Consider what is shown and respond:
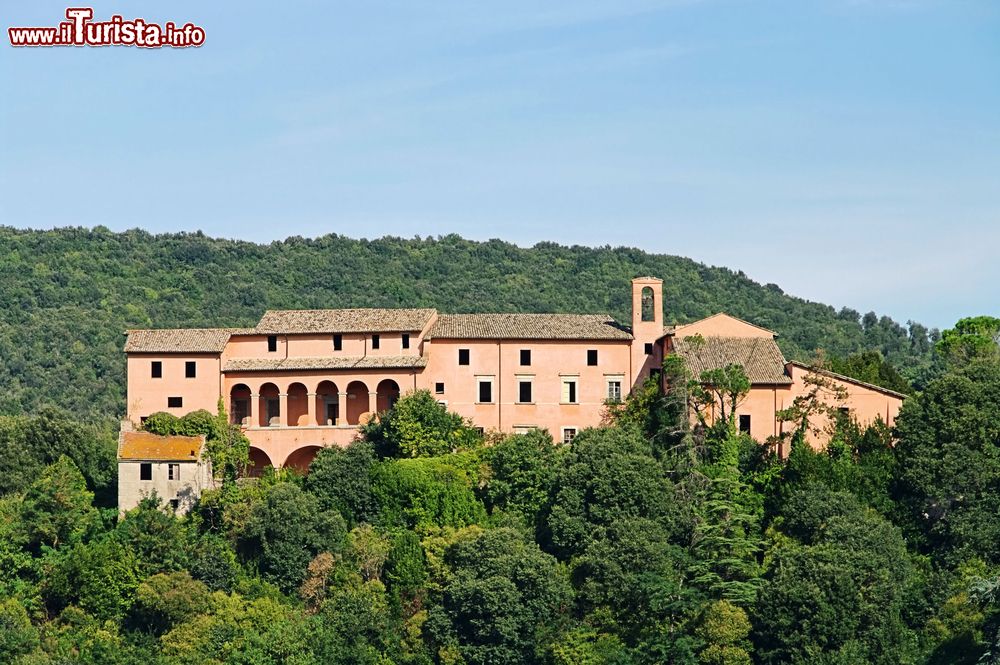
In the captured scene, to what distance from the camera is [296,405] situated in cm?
6391

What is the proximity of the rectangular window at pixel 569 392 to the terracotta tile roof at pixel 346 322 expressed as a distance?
16.4 ft

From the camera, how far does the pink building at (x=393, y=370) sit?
204ft

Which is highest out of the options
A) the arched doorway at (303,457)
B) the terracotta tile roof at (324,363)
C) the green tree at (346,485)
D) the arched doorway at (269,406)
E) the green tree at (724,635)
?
the terracotta tile roof at (324,363)

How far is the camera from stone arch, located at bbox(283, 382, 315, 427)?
63562 millimetres

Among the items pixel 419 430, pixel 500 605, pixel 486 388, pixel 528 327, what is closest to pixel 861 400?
pixel 528 327

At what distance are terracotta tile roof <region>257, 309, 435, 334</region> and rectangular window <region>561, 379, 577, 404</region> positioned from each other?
4.99 metres

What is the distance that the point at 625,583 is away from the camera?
55.7 metres

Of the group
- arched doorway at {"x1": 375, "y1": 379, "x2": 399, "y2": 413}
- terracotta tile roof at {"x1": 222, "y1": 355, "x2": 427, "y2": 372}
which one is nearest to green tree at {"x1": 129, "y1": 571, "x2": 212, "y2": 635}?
terracotta tile roof at {"x1": 222, "y1": 355, "x2": 427, "y2": 372}

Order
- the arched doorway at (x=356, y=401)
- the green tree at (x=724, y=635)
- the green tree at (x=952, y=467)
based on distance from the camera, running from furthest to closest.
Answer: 1. the arched doorway at (x=356, y=401)
2. the green tree at (x=952, y=467)
3. the green tree at (x=724, y=635)

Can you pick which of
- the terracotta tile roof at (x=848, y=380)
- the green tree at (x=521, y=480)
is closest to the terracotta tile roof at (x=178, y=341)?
the green tree at (x=521, y=480)

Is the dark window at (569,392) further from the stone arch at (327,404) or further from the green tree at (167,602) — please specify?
the green tree at (167,602)

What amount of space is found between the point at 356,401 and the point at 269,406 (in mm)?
2916

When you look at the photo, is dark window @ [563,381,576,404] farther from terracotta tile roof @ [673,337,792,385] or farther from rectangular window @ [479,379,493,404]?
terracotta tile roof @ [673,337,792,385]

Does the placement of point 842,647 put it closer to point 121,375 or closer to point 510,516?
point 510,516
